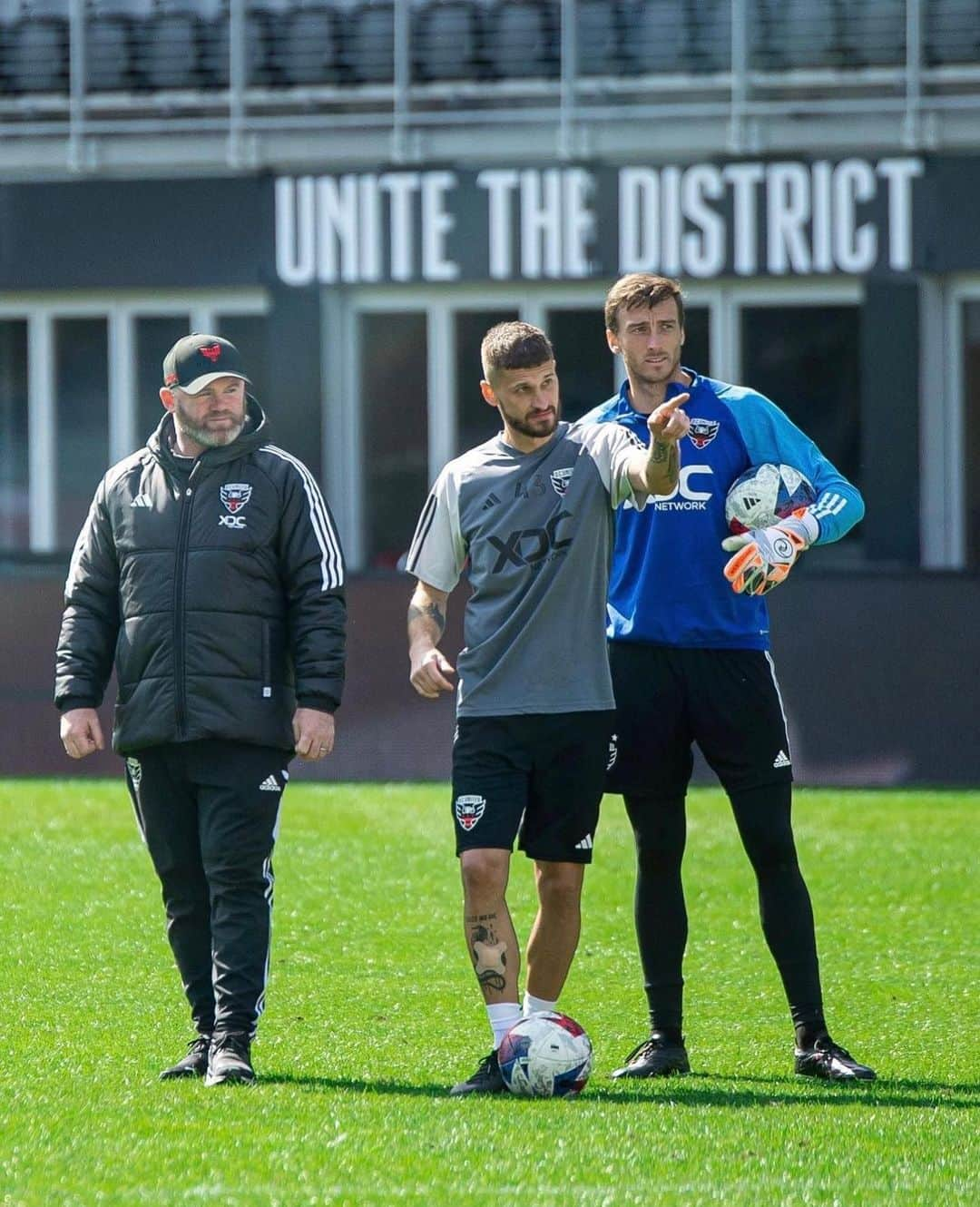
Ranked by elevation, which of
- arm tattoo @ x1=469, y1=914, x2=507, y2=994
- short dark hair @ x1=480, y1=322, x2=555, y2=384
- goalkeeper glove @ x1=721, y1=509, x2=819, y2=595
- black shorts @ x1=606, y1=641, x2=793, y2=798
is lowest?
arm tattoo @ x1=469, y1=914, x2=507, y2=994

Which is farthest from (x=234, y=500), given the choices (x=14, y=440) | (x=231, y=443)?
(x=14, y=440)

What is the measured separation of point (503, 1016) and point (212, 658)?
48.4 inches

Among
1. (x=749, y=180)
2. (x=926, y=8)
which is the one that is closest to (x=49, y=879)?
(x=749, y=180)

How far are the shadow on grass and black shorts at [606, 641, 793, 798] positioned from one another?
0.81 meters

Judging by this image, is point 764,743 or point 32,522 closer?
point 764,743

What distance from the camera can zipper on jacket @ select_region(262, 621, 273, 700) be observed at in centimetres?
610

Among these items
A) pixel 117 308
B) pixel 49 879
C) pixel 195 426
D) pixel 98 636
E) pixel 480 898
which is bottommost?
pixel 49 879

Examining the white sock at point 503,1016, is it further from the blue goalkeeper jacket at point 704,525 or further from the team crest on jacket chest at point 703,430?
the team crest on jacket chest at point 703,430

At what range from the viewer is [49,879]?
32.9 ft

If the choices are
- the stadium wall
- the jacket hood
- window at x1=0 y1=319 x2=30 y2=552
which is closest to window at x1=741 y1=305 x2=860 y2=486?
the stadium wall

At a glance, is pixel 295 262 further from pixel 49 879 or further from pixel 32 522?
pixel 49 879

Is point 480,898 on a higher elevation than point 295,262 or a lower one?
lower

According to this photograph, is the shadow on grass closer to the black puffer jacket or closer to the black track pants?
the black track pants

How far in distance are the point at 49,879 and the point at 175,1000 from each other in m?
2.84
